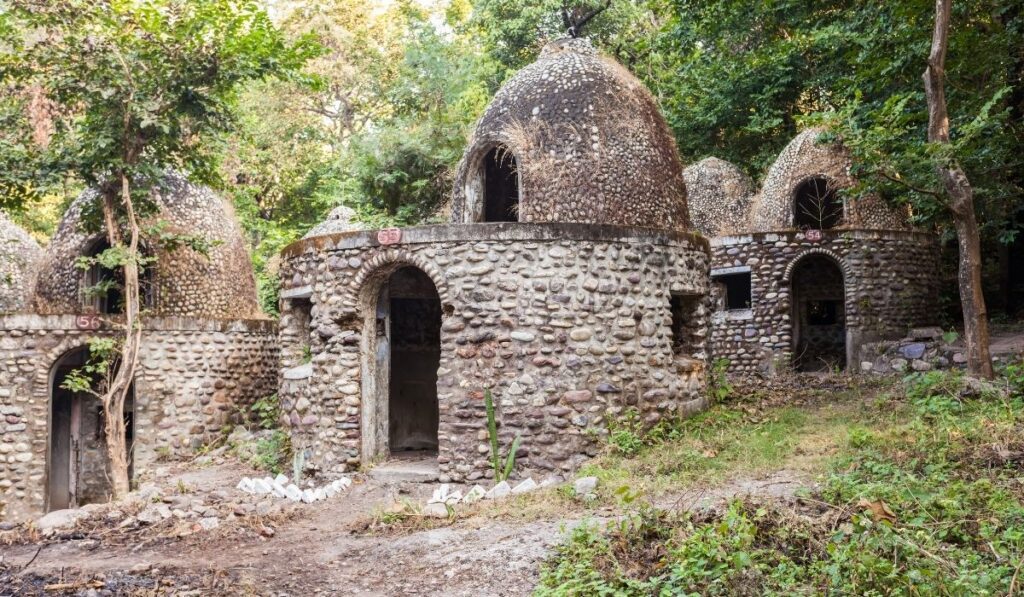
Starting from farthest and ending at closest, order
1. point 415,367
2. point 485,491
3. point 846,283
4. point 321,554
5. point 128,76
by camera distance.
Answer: point 846,283, point 415,367, point 128,76, point 485,491, point 321,554

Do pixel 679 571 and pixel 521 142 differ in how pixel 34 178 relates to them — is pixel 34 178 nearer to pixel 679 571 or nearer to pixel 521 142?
pixel 521 142

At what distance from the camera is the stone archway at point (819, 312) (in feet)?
57.3

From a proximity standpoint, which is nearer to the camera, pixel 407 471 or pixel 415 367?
pixel 407 471

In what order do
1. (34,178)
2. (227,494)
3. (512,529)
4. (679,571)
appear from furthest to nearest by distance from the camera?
(34,178), (227,494), (512,529), (679,571)

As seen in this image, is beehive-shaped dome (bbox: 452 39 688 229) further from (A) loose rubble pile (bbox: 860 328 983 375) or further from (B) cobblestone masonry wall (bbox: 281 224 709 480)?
(A) loose rubble pile (bbox: 860 328 983 375)

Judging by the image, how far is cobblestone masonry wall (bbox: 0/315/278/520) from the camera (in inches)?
490

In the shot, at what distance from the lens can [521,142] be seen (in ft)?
34.7

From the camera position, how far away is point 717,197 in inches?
715

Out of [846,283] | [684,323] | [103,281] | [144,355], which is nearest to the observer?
[684,323]

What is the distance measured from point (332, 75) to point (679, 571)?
24.0 m

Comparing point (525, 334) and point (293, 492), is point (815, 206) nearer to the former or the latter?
point (525, 334)

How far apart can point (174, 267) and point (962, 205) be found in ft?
39.5

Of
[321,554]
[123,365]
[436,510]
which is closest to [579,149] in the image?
[436,510]

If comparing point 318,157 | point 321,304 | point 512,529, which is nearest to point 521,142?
point 321,304
